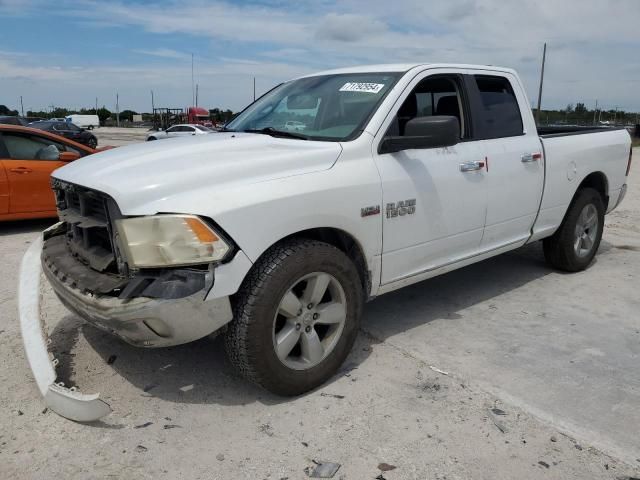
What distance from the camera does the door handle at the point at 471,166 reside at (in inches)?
154

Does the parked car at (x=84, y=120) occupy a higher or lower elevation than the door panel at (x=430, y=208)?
higher

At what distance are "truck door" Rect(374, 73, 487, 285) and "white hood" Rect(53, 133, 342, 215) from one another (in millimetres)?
504

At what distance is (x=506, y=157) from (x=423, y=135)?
1.17 meters

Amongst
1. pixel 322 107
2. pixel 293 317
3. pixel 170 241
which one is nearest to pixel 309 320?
pixel 293 317

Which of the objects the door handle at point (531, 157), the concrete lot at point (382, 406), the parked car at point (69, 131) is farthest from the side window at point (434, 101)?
the parked car at point (69, 131)

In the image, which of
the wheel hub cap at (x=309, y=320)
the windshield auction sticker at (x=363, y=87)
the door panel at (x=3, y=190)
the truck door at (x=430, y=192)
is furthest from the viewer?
the door panel at (x=3, y=190)

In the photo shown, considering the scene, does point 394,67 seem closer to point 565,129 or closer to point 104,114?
point 565,129

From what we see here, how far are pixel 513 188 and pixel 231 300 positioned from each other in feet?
8.31

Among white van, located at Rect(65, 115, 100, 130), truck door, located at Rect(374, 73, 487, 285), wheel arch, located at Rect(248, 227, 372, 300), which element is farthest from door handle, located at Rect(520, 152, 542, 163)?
white van, located at Rect(65, 115, 100, 130)

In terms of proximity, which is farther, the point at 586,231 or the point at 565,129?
the point at 565,129

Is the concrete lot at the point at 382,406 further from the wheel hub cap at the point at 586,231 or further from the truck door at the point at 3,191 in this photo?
the truck door at the point at 3,191

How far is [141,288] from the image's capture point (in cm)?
265

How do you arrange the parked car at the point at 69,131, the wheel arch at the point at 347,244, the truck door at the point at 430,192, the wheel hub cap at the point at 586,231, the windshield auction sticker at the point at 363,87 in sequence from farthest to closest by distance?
the parked car at the point at 69,131
the wheel hub cap at the point at 586,231
the windshield auction sticker at the point at 363,87
the truck door at the point at 430,192
the wheel arch at the point at 347,244

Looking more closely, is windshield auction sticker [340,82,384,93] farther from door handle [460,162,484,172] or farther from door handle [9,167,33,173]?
door handle [9,167,33,173]
